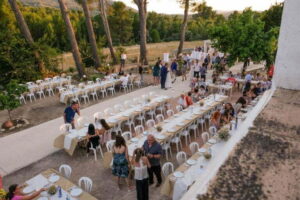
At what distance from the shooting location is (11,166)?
26.7 feet

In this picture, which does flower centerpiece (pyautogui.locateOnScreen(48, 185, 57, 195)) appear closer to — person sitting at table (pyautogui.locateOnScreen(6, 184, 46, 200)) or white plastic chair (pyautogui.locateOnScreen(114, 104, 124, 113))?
person sitting at table (pyautogui.locateOnScreen(6, 184, 46, 200))

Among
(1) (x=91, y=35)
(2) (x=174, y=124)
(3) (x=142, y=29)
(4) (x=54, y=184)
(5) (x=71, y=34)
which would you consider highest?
(3) (x=142, y=29)

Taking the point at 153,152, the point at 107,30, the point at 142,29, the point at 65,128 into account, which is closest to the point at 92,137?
the point at 65,128

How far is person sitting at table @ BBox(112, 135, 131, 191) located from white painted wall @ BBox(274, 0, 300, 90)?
3818 mm

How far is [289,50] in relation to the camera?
3854mm

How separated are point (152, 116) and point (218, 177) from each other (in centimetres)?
954

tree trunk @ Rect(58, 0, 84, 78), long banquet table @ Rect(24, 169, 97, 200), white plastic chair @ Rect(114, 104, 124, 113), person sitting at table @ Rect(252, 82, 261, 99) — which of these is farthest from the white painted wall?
tree trunk @ Rect(58, 0, 84, 78)

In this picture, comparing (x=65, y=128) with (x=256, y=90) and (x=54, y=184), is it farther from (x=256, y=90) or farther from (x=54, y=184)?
(x=256, y=90)

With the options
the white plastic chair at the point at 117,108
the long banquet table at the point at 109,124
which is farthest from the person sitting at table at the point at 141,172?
the white plastic chair at the point at 117,108

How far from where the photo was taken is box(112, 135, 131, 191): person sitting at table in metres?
6.32

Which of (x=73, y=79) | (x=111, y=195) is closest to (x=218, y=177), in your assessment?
(x=111, y=195)

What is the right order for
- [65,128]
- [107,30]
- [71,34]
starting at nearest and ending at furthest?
[65,128]
[71,34]
[107,30]

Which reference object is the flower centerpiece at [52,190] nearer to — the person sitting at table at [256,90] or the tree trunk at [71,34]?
the person sitting at table at [256,90]

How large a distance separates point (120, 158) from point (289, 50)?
4.47 m
